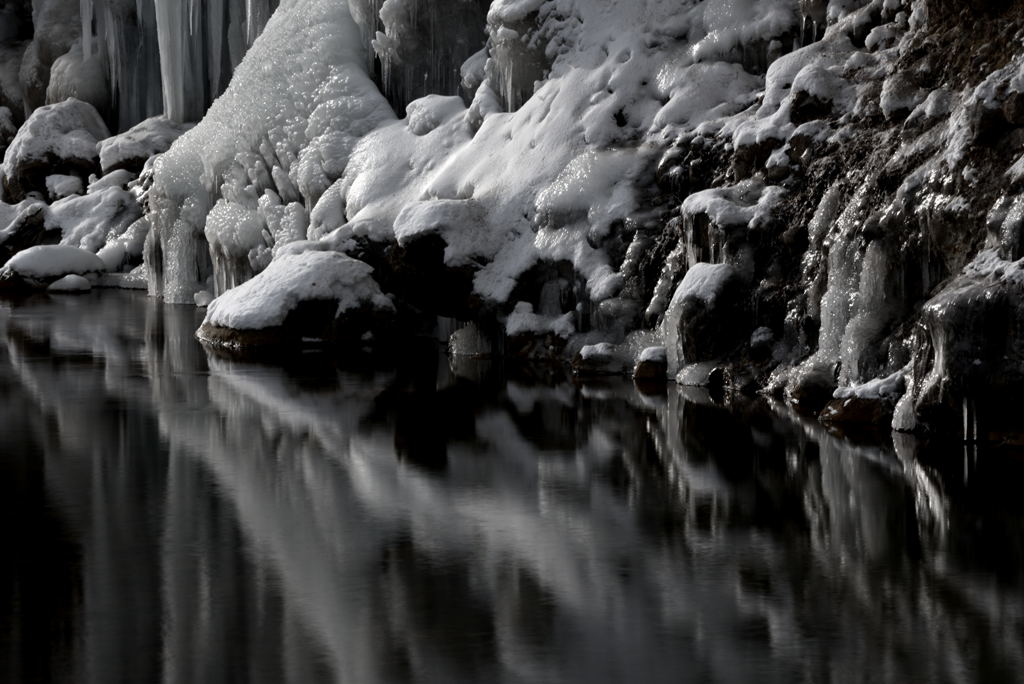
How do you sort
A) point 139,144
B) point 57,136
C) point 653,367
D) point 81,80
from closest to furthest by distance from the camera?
point 653,367 → point 139,144 → point 57,136 → point 81,80

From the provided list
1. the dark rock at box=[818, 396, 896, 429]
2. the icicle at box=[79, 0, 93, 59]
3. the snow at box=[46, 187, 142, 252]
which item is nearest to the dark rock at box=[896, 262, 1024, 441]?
the dark rock at box=[818, 396, 896, 429]

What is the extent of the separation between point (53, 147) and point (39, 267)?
250 inches

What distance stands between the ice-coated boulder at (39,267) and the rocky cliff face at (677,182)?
23.6ft

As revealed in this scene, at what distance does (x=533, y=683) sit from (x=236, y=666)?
1.38 meters

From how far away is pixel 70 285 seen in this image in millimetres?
33250

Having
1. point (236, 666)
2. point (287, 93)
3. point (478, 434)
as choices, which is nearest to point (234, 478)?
point (478, 434)

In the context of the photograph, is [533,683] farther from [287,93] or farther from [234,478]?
[287,93]

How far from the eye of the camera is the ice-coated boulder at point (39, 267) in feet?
110

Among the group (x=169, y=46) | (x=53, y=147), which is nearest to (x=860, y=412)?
(x=169, y=46)

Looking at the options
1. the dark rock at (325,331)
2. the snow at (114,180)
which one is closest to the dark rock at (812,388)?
the dark rock at (325,331)

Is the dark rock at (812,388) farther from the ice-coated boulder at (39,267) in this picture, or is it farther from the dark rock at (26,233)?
the dark rock at (26,233)

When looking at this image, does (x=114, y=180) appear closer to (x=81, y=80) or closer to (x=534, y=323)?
(x=81, y=80)

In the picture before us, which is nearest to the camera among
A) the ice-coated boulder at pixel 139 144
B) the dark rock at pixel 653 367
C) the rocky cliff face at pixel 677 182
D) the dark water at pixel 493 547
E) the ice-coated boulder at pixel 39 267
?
the dark water at pixel 493 547

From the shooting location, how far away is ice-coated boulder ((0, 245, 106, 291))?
33.5 meters
